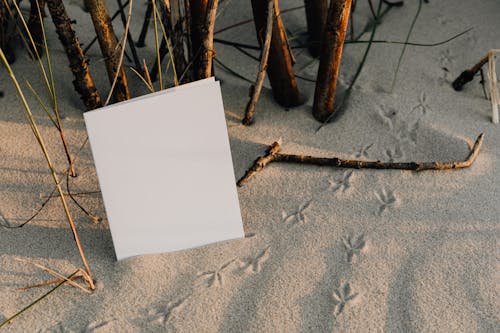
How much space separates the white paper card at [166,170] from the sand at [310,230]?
5 cm

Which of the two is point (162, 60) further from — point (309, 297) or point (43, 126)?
point (309, 297)

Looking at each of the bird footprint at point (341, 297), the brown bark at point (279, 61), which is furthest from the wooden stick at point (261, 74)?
the bird footprint at point (341, 297)

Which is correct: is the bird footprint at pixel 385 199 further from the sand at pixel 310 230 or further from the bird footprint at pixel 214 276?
the bird footprint at pixel 214 276

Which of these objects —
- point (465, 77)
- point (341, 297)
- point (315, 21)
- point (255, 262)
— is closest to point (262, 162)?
point (255, 262)

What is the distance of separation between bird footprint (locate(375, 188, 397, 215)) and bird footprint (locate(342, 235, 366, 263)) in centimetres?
9

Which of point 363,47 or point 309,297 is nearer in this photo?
point 309,297

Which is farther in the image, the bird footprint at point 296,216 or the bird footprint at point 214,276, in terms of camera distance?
the bird footprint at point 296,216

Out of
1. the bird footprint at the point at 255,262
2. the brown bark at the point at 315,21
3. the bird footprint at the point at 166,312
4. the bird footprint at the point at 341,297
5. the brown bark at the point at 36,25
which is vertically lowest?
the bird footprint at the point at 341,297

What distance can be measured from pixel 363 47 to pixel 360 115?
1.02 ft

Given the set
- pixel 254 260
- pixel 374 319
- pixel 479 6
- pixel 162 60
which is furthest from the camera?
pixel 479 6

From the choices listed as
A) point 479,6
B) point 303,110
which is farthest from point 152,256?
point 479,6

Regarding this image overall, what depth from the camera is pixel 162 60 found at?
5.31 ft

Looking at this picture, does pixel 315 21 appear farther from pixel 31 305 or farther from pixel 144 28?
pixel 31 305

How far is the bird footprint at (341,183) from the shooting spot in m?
1.34
